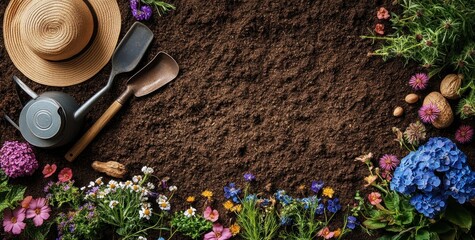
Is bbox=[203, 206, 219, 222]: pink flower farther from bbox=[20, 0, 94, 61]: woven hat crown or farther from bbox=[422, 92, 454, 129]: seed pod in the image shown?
bbox=[422, 92, 454, 129]: seed pod

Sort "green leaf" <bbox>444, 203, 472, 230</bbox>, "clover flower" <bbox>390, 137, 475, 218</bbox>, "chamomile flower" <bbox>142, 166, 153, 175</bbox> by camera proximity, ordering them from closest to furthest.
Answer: "clover flower" <bbox>390, 137, 475, 218</bbox>, "green leaf" <bbox>444, 203, 472, 230</bbox>, "chamomile flower" <bbox>142, 166, 153, 175</bbox>

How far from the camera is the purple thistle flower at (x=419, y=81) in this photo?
→ 2.46m

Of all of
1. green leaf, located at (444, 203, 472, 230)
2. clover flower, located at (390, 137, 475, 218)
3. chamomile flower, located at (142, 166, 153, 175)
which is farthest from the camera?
chamomile flower, located at (142, 166, 153, 175)

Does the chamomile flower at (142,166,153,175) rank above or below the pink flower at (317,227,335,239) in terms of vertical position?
above

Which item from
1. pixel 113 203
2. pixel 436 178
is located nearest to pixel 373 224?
pixel 436 178

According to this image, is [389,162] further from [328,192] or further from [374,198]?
[328,192]

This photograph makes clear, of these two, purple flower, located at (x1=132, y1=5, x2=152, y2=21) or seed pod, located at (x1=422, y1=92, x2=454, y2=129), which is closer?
seed pod, located at (x1=422, y1=92, x2=454, y2=129)

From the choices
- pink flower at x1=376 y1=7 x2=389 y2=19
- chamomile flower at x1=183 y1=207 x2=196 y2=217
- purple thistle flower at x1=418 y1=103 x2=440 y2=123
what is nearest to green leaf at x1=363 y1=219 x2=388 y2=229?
purple thistle flower at x1=418 y1=103 x2=440 y2=123

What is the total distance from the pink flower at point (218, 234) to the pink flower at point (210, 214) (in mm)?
29

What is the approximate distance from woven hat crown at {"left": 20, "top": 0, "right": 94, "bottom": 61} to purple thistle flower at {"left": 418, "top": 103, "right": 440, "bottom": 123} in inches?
55.1

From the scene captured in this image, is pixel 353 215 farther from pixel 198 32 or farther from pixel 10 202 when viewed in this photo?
pixel 10 202

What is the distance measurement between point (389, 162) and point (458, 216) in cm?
33

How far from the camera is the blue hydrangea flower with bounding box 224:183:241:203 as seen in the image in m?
2.49

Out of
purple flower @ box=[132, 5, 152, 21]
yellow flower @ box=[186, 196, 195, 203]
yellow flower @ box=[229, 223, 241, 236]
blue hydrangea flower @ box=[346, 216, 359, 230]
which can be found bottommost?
blue hydrangea flower @ box=[346, 216, 359, 230]
